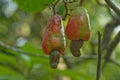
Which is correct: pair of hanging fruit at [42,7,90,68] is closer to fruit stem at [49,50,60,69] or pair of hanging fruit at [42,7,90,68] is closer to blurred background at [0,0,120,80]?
fruit stem at [49,50,60,69]

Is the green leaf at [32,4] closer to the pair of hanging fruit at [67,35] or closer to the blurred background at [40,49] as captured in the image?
the blurred background at [40,49]

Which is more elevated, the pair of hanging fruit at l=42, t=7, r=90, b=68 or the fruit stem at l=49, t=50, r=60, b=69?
the pair of hanging fruit at l=42, t=7, r=90, b=68

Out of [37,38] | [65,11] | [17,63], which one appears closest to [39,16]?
[37,38]

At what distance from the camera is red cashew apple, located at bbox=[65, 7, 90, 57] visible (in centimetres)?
132

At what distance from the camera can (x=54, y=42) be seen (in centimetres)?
133

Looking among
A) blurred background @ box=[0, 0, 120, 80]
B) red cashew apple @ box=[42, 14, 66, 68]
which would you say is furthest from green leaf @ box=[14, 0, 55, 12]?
red cashew apple @ box=[42, 14, 66, 68]

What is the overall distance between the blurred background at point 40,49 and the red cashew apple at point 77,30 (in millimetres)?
148

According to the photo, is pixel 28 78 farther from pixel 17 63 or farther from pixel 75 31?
pixel 75 31

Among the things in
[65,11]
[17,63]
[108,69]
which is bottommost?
[108,69]

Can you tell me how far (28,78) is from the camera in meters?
2.61

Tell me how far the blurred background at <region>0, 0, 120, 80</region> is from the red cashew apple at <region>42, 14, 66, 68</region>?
0.16 m

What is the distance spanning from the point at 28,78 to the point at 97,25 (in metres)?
1.64

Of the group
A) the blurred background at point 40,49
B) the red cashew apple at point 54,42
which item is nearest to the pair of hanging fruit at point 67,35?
the red cashew apple at point 54,42

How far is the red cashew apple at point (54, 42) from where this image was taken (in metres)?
1.32
